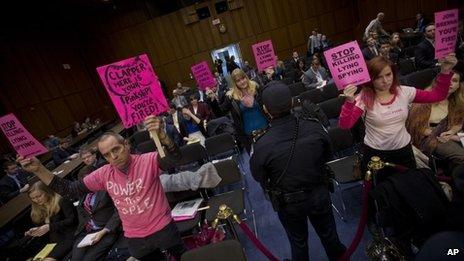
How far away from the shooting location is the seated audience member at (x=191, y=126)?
5.89 metres

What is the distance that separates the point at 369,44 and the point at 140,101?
6284mm

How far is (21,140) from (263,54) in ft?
17.0

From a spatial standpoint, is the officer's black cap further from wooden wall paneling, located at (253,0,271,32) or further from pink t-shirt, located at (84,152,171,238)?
wooden wall paneling, located at (253,0,271,32)

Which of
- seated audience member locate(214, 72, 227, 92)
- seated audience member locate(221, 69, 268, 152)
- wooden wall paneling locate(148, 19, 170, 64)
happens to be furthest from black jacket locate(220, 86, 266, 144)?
wooden wall paneling locate(148, 19, 170, 64)

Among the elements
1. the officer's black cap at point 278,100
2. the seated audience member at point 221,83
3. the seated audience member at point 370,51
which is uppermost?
the officer's black cap at point 278,100

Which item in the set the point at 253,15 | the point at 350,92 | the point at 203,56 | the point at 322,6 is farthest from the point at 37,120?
the point at 322,6

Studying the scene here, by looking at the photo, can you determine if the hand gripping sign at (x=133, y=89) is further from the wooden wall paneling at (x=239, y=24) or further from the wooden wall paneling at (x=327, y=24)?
the wooden wall paneling at (x=327, y=24)

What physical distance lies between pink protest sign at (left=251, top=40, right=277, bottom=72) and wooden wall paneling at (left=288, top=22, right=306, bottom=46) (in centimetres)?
962

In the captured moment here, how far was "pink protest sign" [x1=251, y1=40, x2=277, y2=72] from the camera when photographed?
6582mm

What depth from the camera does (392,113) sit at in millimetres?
2369

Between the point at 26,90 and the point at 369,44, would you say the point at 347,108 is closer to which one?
the point at 369,44

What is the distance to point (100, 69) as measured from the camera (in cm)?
229

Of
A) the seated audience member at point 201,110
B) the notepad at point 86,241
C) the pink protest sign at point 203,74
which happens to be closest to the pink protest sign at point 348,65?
the notepad at point 86,241

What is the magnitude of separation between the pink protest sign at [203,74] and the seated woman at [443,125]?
4966 mm
